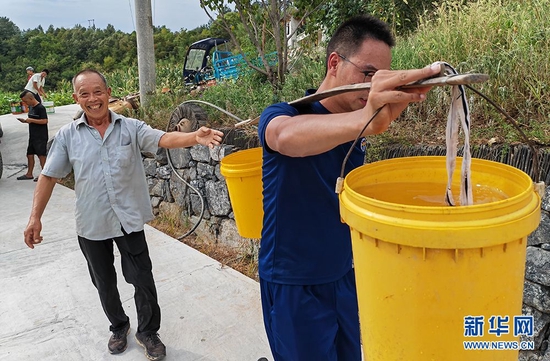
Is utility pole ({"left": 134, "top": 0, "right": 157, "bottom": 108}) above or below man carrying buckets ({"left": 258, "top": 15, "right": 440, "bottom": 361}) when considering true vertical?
above

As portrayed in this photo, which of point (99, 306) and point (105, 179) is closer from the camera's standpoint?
point (105, 179)

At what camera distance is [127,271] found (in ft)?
9.12

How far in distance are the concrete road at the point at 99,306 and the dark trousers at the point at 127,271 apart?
325 mm

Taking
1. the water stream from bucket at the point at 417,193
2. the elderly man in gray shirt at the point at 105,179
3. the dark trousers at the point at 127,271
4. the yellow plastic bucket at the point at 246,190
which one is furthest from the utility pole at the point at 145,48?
the water stream from bucket at the point at 417,193

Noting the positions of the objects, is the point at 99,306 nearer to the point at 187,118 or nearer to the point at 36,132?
the point at 187,118

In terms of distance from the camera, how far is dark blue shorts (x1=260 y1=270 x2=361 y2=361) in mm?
1662

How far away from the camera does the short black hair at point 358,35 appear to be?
162 cm

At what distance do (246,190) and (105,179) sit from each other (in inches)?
33.8

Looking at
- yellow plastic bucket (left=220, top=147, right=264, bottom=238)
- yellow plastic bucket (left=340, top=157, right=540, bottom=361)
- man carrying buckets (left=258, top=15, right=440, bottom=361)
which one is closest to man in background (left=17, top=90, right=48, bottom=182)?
yellow plastic bucket (left=220, top=147, right=264, bottom=238)

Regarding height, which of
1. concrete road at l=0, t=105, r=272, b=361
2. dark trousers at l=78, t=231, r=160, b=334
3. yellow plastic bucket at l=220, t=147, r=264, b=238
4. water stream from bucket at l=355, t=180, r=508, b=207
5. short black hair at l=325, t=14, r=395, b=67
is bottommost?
concrete road at l=0, t=105, r=272, b=361

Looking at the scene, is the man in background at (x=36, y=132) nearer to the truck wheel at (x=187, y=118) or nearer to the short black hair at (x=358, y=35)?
the truck wheel at (x=187, y=118)

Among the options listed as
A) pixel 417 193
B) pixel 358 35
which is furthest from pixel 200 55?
pixel 417 193

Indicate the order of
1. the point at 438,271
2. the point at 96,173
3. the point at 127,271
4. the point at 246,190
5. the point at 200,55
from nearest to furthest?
the point at 438,271 < the point at 246,190 < the point at 96,173 < the point at 127,271 < the point at 200,55

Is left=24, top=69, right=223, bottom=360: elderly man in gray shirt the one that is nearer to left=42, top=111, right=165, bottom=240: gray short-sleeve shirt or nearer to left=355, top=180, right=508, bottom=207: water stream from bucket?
left=42, top=111, right=165, bottom=240: gray short-sleeve shirt
